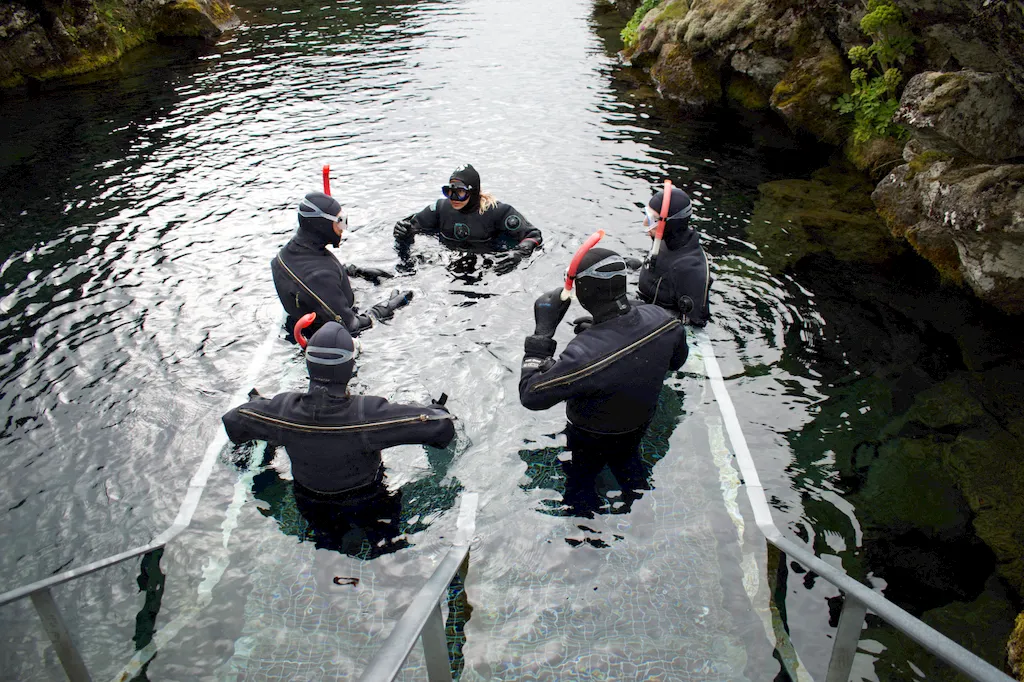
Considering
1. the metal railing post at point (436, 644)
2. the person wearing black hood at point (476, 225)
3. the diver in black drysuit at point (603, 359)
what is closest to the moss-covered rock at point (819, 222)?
the person wearing black hood at point (476, 225)

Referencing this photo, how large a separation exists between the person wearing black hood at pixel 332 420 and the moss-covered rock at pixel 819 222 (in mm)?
6580

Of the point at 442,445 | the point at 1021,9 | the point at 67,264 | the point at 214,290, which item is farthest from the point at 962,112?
the point at 67,264

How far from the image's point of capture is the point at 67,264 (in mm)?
9914

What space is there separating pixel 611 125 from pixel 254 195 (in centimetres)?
770

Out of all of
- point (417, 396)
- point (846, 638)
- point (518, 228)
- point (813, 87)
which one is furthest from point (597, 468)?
point (813, 87)

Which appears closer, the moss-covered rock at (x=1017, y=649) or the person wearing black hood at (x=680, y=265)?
the moss-covered rock at (x=1017, y=649)

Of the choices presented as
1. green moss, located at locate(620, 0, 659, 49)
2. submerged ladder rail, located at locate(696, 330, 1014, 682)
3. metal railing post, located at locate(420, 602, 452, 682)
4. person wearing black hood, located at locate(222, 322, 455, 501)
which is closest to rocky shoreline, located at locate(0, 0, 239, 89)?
green moss, located at locate(620, 0, 659, 49)

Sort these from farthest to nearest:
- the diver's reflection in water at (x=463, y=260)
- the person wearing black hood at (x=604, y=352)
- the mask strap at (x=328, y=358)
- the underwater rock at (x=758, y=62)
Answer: the underwater rock at (x=758, y=62)
the diver's reflection in water at (x=463, y=260)
the person wearing black hood at (x=604, y=352)
the mask strap at (x=328, y=358)

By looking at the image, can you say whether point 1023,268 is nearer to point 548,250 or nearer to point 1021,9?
point 1021,9

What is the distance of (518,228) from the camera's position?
9.69 m

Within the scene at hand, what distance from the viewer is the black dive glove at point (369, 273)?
893 cm

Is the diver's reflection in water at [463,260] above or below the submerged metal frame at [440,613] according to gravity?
below

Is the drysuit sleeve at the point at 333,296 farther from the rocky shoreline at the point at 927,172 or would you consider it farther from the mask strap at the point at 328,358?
the rocky shoreline at the point at 927,172

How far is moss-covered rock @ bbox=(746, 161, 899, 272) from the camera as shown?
32.9ft
